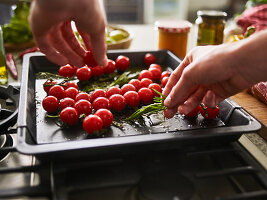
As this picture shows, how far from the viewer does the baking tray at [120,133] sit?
741mm

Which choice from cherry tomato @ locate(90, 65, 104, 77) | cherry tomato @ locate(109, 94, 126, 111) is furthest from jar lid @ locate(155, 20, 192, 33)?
cherry tomato @ locate(109, 94, 126, 111)

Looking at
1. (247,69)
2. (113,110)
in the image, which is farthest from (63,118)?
(247,69)

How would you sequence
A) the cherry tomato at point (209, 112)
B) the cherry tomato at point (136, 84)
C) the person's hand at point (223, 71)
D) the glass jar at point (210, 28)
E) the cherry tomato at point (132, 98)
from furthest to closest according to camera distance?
the glass jar at point (210, 28) < the cherry tomato at point (136, 84) < the cherry tomato at point (132, 98) < the cherry tomato at point (209, 112) < the person's hand at point (223, 71)

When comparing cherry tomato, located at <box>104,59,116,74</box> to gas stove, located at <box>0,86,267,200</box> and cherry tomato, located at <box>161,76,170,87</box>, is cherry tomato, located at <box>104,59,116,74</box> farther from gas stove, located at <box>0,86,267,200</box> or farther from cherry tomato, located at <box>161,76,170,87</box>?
gas stove, located at <box>0,86,267,200</box>

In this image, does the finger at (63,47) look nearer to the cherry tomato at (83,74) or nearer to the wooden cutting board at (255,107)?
the cherry tomato at (83,74)

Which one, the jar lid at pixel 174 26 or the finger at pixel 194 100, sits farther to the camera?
the jar lid at pixel 174 26

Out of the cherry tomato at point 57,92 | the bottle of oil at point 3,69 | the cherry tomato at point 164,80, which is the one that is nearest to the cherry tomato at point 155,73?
the cherry tomato at point 164,80

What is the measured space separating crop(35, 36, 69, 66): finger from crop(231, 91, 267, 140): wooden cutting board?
70cm

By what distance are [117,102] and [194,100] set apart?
0.94ft

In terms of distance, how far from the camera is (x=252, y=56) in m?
0.69

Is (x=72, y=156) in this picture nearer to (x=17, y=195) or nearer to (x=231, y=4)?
(x=17, y=195)

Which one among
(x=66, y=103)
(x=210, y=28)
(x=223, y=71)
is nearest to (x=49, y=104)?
(x=66, y=103)

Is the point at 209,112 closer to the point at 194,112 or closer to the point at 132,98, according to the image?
the point at 194,112

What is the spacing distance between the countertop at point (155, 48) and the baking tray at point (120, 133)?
3.5 inches
